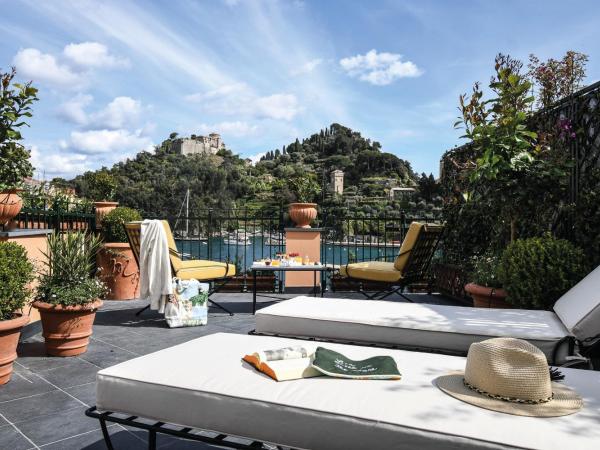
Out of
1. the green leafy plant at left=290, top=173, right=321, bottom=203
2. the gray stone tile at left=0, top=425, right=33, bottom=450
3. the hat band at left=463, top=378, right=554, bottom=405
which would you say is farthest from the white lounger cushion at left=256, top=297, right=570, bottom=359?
the green leafy plant at left=290, top=173, right=321, bottom=203

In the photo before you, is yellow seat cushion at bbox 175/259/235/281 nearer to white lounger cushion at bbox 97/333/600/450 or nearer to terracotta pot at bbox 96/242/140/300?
terracotta pot at bbox 96/242/140/300

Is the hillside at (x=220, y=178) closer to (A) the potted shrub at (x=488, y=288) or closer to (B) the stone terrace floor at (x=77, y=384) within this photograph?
(B) the stone terrace floor at (x=77, y=384)

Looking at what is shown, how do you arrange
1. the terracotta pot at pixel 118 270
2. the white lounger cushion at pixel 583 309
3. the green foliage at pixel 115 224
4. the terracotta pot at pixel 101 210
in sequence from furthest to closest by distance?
1. the terracotta pot at pixel 101 210
2. the green foliage at pixel 115 224
3. the terracotta pot at pixel 118 270
4. the white lounger cushion at pixel 583 309

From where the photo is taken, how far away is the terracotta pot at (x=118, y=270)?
20.2 ft

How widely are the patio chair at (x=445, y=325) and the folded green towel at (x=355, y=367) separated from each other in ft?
2.50

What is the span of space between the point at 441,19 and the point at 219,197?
32.9m

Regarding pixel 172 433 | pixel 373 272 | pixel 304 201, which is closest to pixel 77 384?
pixel 172 433

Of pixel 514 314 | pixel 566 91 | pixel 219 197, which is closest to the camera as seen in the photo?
pixel 514 314

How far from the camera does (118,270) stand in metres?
6.26

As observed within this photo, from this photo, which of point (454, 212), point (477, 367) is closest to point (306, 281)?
point (454, 212)

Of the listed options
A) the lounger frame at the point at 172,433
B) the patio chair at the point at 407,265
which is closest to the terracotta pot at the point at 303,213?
the patio chair at the point at 407,265

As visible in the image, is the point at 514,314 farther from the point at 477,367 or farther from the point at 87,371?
the point at 87,371

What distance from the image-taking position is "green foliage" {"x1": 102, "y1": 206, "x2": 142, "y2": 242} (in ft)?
20.9

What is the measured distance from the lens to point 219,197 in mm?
38250
